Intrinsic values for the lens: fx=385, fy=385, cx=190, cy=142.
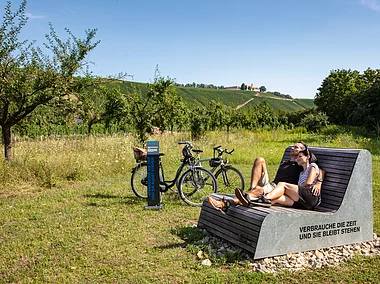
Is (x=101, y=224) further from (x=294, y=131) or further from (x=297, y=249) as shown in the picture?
(x=294, y=131)

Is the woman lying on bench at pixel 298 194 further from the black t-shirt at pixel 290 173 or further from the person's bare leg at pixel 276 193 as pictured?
the black t-shirt at pixel 290 173

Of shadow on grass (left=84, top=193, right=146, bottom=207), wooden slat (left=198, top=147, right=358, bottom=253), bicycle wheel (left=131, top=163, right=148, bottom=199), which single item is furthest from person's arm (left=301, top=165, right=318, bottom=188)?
bicycle wheel (left=131, top=163, right=148, bottom=199)

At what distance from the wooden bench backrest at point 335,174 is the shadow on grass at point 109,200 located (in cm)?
351

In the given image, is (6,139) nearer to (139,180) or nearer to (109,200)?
(109,200)

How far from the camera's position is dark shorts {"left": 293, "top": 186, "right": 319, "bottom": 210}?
15.6 feet

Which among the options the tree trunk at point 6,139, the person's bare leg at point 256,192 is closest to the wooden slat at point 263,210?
the person's bare leg at point 256,192

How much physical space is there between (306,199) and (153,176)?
2.82m

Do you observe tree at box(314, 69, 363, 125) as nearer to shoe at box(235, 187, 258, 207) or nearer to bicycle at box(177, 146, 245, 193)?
bicycle at box(177, 146, 245, 193)

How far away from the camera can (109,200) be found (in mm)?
7406

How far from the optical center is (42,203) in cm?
719

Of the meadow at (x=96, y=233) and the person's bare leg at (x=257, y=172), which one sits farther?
the person's bare leg at (x=257, y=172)

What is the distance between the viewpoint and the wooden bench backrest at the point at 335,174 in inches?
186

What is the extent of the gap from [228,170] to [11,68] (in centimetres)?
521

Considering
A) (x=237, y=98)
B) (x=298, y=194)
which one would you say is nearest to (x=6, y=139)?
(x=298, y=194)
